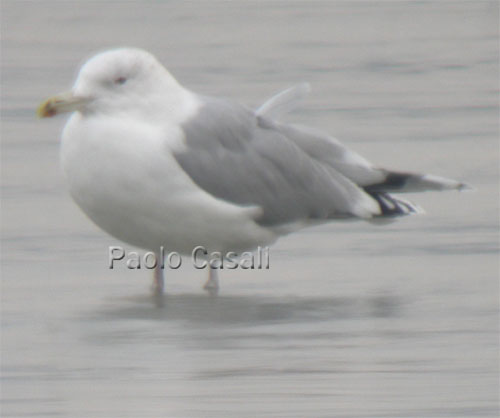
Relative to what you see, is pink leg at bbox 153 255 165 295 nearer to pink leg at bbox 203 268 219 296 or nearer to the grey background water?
the grey background water

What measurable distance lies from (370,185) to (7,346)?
5.97ft

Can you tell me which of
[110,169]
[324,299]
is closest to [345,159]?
[324,299]

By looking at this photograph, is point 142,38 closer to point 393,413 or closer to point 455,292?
Result: point 455,292

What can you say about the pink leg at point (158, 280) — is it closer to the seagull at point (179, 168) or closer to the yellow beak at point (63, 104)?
the seagull at point (179, 168)

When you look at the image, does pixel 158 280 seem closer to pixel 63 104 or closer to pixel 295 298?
pixel 295 298

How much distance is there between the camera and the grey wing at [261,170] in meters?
6.12

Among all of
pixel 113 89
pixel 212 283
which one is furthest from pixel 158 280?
pixel 113 89

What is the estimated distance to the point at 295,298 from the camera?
620 centimetres

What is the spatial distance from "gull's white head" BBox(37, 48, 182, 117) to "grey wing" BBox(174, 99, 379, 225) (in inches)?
7.7

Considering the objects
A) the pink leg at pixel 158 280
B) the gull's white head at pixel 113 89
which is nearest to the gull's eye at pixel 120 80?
the gull's white head at pixel 113 89

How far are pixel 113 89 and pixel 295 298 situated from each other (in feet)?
3.41

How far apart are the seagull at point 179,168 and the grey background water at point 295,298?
261mm

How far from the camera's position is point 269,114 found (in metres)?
6.70

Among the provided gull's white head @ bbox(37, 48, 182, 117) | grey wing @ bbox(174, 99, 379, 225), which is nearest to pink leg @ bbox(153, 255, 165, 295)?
grey wing @ bbox(174, 99, 379, 225)
